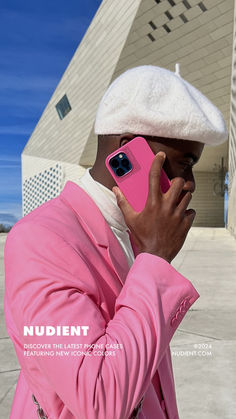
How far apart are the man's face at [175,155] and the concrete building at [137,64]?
1363 cm

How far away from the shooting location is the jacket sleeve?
2.19 ft

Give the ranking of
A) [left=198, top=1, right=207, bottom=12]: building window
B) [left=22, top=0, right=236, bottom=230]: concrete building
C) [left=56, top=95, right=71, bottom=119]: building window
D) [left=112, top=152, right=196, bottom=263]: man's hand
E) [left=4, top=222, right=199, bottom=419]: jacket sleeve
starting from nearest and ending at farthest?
[left=4, top=222, right=199, bottom=419]: jacket sleeve, [left=112, top=152, right=196, bottom=263]: man's hand, [left=198, top=1, right=207, bottom=12]: building window, [left=22, top=0, right=236, bottom=230]: concrete building, [left=56, top=95, right=71, bottom=119]: building window

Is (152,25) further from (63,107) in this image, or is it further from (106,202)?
(106,202)

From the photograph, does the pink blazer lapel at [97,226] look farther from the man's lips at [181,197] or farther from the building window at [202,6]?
the building window at [202,6]

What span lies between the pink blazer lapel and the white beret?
179 millimetres

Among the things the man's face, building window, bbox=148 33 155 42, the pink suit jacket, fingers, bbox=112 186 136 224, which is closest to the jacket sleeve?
the pink suit jacket

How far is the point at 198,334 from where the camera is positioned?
141 inches

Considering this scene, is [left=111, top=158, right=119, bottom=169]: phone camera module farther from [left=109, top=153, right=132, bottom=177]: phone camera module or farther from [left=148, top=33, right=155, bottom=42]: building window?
[left=148, top=33, right=155, bottom=42]: building window

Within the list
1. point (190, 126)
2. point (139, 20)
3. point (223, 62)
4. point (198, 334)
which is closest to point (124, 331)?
point (190, 126)

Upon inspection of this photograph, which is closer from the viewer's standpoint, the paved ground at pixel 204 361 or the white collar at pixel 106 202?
the white collar at pixel 106 202

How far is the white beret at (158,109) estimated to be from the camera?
88 centimetres

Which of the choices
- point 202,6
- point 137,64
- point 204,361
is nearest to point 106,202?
point 204,361

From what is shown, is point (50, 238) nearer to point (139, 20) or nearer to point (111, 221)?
point (111, 221)

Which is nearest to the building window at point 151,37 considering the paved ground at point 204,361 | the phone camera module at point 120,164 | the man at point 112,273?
the paved ground at point 204,361
